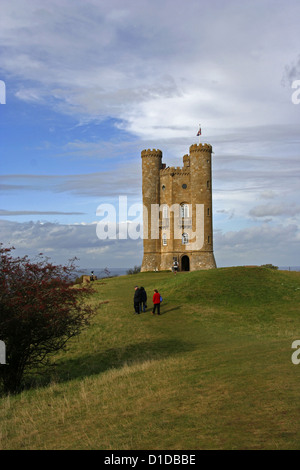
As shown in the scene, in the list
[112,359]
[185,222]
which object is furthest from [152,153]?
[112,359]

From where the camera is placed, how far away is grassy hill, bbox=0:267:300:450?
798cm

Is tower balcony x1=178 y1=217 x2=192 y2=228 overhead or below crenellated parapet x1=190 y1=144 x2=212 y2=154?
below

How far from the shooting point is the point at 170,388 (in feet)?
37.8

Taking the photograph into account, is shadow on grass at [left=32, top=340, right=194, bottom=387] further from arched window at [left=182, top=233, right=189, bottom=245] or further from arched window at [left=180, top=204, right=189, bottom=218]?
arched window at [left=180, top=204, right=189, bottom=218]

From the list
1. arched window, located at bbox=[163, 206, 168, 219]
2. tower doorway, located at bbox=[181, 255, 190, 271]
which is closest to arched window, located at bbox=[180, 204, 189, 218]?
arched window, located at bbox=[163, 206, 168, 219]

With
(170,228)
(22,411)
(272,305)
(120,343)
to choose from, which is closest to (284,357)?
(22,411)

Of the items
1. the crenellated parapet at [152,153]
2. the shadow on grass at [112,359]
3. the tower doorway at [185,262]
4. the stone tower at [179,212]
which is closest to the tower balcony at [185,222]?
the stone tower at [179,212]

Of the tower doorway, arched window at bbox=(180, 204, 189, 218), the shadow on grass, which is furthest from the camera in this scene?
the tower doorway

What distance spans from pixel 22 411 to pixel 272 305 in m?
20.7

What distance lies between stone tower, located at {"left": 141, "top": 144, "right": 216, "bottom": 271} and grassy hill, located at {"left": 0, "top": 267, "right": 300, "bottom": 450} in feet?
94.5

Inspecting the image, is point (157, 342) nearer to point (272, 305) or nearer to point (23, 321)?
point (23, 321)

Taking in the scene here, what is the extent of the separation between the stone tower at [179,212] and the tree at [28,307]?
1589 inches

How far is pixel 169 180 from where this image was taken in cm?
5762

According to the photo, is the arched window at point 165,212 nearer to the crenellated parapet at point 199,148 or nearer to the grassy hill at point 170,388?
the crenellated parapet at point 199,148
